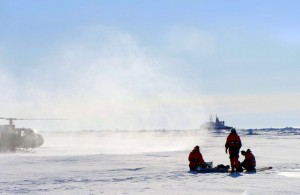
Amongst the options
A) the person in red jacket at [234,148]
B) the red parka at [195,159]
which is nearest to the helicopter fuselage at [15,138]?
the red parka at [195,159]

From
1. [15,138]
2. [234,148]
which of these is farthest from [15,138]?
[234,148]

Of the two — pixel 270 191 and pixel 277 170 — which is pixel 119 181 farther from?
pixel 277 170

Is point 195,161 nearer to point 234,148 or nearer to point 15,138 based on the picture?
point 234,148

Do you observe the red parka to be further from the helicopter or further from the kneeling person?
the helicopter

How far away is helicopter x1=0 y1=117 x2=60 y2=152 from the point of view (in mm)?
34469

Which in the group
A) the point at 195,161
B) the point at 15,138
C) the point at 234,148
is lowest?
the point at 195,161

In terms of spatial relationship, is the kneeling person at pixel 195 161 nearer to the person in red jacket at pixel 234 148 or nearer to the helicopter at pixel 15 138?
the person in red jacket at pixel 234 148

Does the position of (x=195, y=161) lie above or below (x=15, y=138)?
below

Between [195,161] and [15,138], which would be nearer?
[195,161]

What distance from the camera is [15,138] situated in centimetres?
3522

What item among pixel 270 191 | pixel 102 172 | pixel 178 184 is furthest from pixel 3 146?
pixel 270 191

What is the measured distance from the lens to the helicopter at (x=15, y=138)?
113ft

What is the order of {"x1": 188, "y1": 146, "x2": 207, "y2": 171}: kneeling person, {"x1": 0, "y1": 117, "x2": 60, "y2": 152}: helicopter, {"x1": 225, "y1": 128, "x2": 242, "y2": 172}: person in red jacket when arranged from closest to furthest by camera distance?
1. {"x1": 225, "y1": 128, "x2": 242, "y2": 172}: person in red jacket
2. {"x1": 188, "y1": 146, "x2": 207, "y2": 171}: kneeling person
3. {"x1": 0, "y1": 117, "x2": 60, "y2": 152}: helicopter

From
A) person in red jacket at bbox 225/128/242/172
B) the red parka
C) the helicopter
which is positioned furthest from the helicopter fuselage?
person in red jacket at bbox 225/128/242/172
